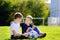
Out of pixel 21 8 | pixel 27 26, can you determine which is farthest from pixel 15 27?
pixel 21 8

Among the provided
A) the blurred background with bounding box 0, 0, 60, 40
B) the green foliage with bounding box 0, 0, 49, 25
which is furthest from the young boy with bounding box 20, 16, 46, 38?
the green foliage with bounding box 0, 0, 49, 25

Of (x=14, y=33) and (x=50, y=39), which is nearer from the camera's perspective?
(x=14, y=33)

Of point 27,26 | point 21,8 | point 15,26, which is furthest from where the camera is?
point 21,8

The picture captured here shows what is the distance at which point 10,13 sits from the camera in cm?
2427

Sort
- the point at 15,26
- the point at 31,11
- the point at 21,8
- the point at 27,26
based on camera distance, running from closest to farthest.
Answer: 1. the point at 15,26
2. the point at 27,26
3. the point at 21,8
4. the point at 31,11

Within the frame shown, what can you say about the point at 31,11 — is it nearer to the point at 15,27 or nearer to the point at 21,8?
the point at 21,8

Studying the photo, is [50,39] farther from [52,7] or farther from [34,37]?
[52,7]

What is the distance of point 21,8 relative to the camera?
85.6 ft

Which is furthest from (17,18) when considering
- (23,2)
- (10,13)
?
(23,2)

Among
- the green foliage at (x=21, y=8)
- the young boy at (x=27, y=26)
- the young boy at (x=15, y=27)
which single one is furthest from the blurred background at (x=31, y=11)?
the young boy at (x=15, y=27)

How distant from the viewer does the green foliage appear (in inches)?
950

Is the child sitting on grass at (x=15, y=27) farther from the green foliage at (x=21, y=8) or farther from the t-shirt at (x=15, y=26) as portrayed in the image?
the green foliage at (x=21, y=8)

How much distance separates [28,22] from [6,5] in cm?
1837

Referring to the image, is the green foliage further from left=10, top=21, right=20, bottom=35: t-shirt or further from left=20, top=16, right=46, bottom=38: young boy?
left=10, top=21, right=20, bottom=35: t-shirt
